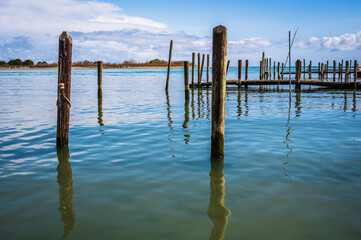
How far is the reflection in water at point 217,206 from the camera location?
3.62m

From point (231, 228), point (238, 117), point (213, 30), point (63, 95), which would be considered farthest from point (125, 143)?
point (238, 117)

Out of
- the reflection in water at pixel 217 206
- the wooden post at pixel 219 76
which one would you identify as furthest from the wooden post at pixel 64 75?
the reflection in water at pixel 217 206

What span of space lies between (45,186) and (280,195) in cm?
361

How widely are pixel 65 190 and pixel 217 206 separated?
233cm

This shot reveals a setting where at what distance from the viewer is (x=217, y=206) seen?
4.28 metres

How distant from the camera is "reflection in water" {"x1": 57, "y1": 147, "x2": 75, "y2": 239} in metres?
3.86

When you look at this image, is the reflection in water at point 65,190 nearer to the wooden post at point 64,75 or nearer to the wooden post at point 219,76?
the wooden post at point 64,75

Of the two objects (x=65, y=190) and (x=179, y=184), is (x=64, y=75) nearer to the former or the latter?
(x=65, y=190)

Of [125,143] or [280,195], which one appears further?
[125,143]

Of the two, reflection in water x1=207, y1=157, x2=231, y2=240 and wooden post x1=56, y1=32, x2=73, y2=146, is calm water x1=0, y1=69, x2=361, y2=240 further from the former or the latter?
wooden post x1=56, y1=32, x2=73, y2=146

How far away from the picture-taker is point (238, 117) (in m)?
12.2

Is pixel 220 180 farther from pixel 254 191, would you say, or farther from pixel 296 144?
pixel 296 144

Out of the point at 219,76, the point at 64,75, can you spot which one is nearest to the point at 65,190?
the point at 64,75

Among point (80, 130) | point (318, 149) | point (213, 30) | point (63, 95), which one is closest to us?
point (213, 30)
